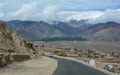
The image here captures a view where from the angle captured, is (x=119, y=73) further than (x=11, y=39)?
No

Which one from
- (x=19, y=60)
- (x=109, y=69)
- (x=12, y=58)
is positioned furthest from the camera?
(x=19, y=60)

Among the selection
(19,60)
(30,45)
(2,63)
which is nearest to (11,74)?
(2,63)

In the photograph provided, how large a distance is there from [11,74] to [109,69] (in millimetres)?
18557

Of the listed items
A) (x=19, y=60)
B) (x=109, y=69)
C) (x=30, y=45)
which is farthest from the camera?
(x=30, y=45)

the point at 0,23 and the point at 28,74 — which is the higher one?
the point at 0,23

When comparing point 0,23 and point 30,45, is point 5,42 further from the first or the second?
point 30,45

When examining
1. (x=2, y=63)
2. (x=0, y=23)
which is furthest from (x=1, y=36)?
(x=2, y=63)

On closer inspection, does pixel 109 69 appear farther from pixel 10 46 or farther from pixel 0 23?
pixel 0 23

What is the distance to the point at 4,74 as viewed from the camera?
37.8 metres

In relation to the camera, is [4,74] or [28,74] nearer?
[4,74]

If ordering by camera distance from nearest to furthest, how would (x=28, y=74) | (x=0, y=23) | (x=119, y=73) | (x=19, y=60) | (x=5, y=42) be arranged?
(x=28, y=74)
(x=119, y=73)
(x=19, y=60)
(x=5, y=42)
(x=0, y=23)

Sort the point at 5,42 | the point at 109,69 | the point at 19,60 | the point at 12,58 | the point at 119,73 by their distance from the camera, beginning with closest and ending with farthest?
the point at 119,73, the point at 109,69, the point at 12,58, the point at 19,60, the point at 5,42

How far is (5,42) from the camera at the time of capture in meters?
70.1

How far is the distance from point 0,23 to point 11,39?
4.10 meters
